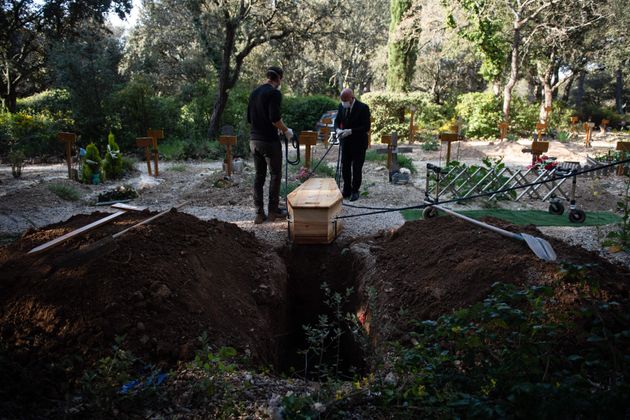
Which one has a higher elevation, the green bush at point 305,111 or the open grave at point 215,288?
the green bush at point 305,111

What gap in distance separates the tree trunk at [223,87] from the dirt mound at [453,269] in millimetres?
13331

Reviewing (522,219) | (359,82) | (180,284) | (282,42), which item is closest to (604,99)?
(359,82)

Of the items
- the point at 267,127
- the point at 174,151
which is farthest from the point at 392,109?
the point at 267,127

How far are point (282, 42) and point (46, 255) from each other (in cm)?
1480

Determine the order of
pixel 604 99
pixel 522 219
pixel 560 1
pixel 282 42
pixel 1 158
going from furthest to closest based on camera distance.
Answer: pixel 604 99
pixel 560 1
pixel 282 42
pixel 1 158
pixel 522 219

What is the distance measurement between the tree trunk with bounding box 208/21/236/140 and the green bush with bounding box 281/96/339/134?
490 centimetres

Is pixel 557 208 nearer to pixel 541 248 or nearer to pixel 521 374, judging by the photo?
pixel 541 248

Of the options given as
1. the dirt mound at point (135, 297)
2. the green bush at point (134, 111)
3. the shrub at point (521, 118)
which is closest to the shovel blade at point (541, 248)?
the dirt mound at point (135, 297)

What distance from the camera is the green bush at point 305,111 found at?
22.6m

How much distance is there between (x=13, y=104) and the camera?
17.6m

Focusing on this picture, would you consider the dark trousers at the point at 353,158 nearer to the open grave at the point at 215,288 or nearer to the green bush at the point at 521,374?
the open grave at the point at 215,288

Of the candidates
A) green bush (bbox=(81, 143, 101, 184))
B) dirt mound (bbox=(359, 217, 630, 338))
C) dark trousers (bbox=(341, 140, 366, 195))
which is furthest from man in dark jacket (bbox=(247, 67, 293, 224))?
green bush (bbox=(81, 143, 101, 184))

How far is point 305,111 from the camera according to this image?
2261 centimetres

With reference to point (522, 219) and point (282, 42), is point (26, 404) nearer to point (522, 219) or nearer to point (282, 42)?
point (522, 219)
